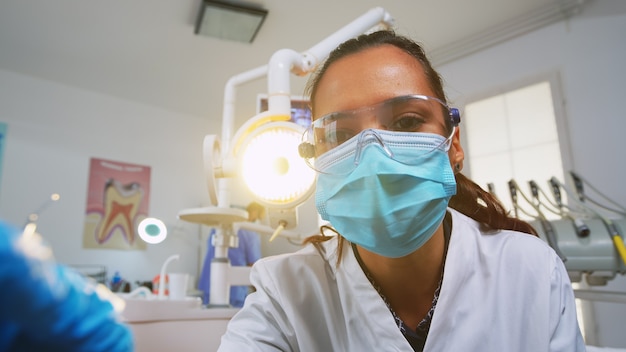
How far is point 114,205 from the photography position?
12.8 ft

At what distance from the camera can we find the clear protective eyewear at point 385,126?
83 cm

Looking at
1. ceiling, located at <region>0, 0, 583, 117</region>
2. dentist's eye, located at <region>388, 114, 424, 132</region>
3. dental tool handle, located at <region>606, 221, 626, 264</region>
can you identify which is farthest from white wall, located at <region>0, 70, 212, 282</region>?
dental tool handle, located at <region>606, 221, 626, 264</region>

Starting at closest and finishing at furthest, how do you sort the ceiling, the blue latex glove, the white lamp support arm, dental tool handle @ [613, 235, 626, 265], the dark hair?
the blue latex glove, the dark hair, the white lamp support arm, dental tool handle @ [613, 235, 626, 265], the ceiling

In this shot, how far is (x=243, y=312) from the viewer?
866 mm

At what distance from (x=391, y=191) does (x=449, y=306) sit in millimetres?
271

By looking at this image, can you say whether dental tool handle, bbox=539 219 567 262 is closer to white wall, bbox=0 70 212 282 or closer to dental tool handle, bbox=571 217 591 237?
dental tool handle, bbox=571 217 591 237

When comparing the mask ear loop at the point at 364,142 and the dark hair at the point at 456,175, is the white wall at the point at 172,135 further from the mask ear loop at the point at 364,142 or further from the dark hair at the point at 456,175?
the mask ear loop at the point at 364,142

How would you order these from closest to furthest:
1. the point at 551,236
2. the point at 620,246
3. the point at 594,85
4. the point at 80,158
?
1. the point at 620,246
2. the point at 551,236
3. the point at 594,85
4. the point at 80,158

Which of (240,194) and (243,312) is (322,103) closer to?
(243,312)

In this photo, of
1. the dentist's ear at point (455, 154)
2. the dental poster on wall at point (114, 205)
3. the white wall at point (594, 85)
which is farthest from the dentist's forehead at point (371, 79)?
the dental poster on wall at point (114, 205)

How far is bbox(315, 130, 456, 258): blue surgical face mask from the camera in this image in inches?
30.0

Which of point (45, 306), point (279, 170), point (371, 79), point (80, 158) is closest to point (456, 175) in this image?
point (371, 79)

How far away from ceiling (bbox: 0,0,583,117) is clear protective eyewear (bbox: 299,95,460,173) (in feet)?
6.55

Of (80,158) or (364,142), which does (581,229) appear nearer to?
(364,142)
